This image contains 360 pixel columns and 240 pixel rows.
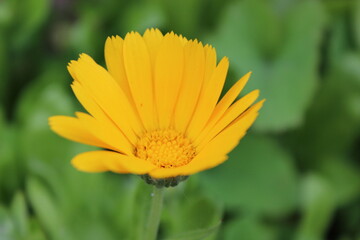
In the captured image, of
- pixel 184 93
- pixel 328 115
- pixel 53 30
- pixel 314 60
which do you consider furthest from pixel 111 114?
pixel 53 30

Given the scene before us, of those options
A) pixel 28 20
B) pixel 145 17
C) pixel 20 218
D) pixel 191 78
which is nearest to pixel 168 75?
pixel 191 78

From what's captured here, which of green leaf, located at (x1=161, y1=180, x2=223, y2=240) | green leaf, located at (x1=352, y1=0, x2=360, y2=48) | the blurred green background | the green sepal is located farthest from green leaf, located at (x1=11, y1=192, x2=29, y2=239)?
green leaf, located at (x1=352, y1=0, x2=360, y2=48)

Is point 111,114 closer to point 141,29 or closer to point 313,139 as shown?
point 141,29

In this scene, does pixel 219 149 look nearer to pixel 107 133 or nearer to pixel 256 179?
pixel 107 133

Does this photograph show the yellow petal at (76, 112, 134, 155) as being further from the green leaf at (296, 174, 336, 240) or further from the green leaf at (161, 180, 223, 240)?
the green leaf at (296, 174, 336, 240)

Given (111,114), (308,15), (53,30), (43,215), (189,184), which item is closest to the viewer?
(111,114)

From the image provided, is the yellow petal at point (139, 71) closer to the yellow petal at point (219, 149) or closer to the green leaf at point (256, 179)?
the yellow petal at point (219, 149)

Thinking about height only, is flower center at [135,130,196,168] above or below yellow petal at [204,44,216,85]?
below
